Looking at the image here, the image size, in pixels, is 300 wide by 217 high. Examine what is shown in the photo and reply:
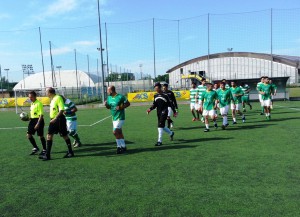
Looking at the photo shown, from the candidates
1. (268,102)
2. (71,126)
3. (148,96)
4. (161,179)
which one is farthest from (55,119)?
(148,96)

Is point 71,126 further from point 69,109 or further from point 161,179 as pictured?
point 161,179

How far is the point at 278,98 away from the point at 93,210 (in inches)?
963

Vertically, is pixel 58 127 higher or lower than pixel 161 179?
higher

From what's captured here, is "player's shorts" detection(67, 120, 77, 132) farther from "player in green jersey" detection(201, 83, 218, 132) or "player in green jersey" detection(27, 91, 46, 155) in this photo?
"player in green jersey" detection(201, 83, 218, 132)

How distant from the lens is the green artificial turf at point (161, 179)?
420 cm

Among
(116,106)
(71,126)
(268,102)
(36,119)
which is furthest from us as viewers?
(268,102)

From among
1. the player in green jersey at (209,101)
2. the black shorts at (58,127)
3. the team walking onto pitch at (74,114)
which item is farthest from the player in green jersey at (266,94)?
the black shorts at (58,127)

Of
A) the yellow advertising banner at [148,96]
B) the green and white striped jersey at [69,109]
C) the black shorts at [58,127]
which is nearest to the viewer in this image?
the black shorts at [58,127]

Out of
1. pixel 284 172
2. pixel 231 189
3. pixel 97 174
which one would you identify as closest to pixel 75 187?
pixel 97 174

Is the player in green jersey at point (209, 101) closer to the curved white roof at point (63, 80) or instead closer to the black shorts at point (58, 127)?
the black shorts at point (58, 127)

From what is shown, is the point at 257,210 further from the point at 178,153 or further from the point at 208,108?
the point at 208,108

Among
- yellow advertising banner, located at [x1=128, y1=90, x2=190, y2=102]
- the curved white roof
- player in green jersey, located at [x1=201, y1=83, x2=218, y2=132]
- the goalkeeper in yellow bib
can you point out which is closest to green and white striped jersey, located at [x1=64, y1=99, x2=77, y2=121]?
the goalkeeper in yellow bib

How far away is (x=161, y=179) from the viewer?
213 inches

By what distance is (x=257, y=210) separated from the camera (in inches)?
156
